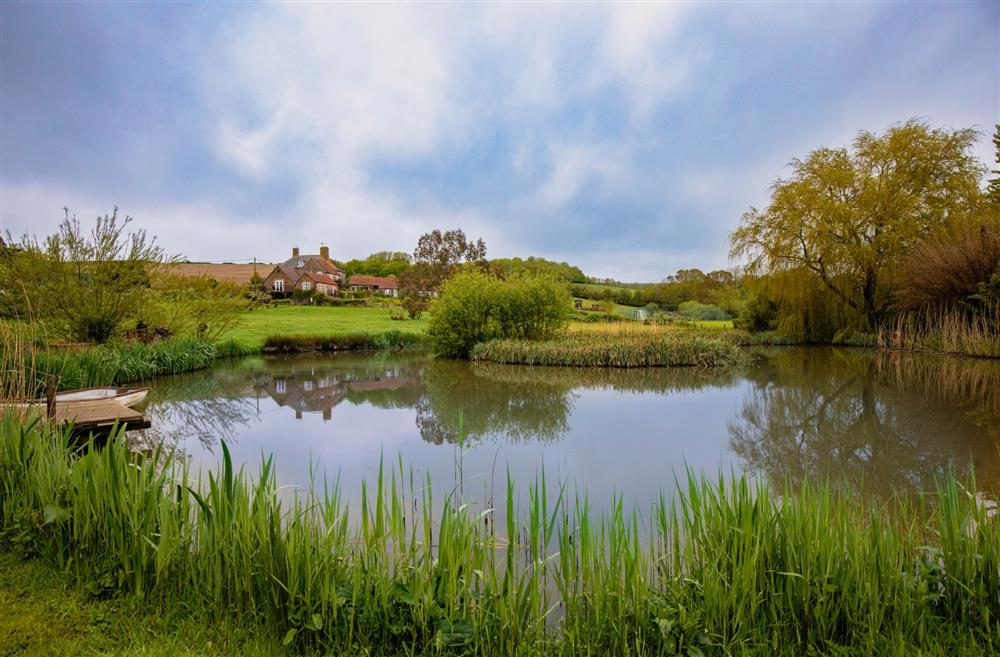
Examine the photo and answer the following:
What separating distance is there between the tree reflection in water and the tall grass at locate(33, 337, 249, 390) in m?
9.59

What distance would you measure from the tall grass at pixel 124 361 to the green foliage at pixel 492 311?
7.03 m

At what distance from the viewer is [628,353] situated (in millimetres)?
14375

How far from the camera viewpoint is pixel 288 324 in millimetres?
27219

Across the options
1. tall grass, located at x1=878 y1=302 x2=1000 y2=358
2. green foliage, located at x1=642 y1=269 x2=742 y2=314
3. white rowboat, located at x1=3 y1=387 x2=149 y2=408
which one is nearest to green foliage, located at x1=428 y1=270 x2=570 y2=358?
white rowboat, located at x1=3 y1=387 x2=149 y2=408

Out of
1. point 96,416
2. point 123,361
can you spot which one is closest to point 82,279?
point 123,361

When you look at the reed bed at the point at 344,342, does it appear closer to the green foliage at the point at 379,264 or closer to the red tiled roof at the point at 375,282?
the red tiled roof at the point at 375,282

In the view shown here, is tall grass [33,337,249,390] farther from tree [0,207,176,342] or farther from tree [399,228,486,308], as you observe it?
tree [399,228,486,308]

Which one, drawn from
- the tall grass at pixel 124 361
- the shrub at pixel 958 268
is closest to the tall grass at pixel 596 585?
the tall grass at pixel 124 361

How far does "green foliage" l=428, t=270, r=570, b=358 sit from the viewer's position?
55.2ft

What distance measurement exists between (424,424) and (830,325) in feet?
69.8

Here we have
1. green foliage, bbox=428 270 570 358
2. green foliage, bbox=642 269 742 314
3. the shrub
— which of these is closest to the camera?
the shrub

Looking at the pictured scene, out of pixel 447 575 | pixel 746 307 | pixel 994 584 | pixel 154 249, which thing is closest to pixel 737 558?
pixel 994 584

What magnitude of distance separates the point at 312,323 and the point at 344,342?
837 centimetres

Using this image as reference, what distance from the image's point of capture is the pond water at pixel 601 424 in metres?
4.96
